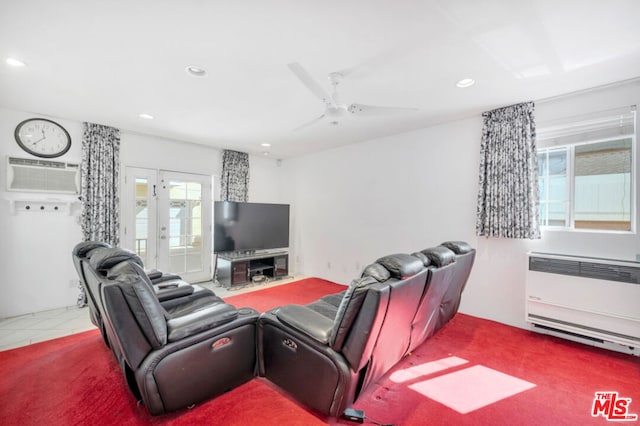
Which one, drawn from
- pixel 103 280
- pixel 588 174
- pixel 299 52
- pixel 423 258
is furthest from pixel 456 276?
pixel 103 280

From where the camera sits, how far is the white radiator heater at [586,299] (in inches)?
94.0

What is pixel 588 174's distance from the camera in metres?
2.83

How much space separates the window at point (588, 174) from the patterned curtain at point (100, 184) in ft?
18.5

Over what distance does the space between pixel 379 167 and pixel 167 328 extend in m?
3.70

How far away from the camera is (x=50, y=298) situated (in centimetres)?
→ 351

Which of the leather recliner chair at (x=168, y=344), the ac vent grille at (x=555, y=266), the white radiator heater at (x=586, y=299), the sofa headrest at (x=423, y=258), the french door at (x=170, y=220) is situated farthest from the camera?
the french door at (x=170, y=220)

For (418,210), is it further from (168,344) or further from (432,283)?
(168,344)

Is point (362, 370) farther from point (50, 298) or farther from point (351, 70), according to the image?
point (50, 298)

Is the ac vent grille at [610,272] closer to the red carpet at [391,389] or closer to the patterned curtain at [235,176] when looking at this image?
the red carpet at [391,389]

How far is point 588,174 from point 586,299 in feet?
4.29

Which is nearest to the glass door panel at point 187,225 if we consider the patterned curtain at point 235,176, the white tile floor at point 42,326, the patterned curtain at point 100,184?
the patterned curtain at point 235,176

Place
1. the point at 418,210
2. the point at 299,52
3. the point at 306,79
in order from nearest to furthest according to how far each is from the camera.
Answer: the point at 306,79, the point at 299,52, the point at 418,210

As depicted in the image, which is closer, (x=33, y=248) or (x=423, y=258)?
(x=423, y=258)

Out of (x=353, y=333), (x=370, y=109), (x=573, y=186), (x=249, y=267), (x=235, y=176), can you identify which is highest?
(x=370, y=109)
